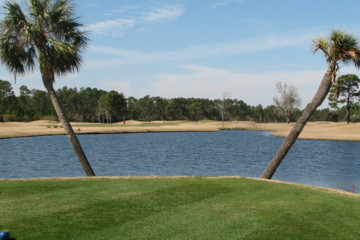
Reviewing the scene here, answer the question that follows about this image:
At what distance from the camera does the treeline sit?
422ft

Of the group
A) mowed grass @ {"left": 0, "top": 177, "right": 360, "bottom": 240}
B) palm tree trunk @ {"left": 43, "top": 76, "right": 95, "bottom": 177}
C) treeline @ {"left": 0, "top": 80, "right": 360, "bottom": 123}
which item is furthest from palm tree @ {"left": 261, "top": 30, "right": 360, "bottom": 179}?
treeline @ {"left": 0, "top": 80, "right": 360, "bottom": 123}

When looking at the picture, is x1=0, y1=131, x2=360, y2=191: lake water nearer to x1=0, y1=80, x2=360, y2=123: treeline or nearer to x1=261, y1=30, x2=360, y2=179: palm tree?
x1=261, y1=30, x2=360, y2=179: palm tree

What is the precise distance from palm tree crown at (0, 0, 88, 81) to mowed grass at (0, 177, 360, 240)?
7.35m

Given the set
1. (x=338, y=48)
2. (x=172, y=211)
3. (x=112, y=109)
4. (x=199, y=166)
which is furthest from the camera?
(x=112, y=109)

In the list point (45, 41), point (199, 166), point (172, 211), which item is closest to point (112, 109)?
point (199, 166)

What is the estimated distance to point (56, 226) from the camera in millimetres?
9086

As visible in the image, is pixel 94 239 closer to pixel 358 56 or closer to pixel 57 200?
pixel 57 200

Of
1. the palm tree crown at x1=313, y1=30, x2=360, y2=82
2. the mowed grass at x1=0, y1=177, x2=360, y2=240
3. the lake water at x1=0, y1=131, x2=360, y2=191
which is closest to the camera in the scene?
the mowed grass at x1=0, y1=177, x2=360, y2=240

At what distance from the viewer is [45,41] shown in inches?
781

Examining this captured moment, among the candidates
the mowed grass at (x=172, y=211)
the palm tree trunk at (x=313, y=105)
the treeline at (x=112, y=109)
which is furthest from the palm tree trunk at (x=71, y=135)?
the treeline at (x=112, y=109)

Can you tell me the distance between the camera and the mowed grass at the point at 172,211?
8883 millimetres

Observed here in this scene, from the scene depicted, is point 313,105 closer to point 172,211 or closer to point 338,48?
point 338,48

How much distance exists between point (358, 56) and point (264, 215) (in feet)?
35.6

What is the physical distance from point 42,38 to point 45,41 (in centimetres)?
26
